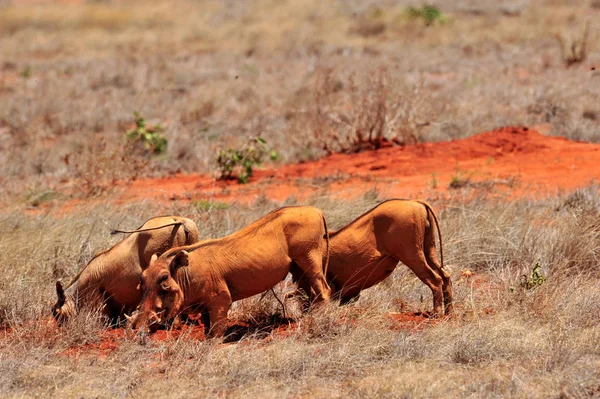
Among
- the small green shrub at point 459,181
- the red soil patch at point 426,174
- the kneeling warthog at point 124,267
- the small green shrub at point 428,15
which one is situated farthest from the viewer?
the small green shrub at point 428,15

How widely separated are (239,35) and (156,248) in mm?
28851

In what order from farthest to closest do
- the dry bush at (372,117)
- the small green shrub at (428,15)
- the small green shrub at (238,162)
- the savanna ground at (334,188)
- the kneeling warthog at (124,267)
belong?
the small green shrub at (428,15), the dry bush at (372,117), the small green shrub at (238,162), the kneeling warthog at (124,267), the savanna ground at (334,188)

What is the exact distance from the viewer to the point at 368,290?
8.09 metres

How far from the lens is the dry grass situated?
5.83 metres

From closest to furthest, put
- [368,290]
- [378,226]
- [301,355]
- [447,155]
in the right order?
[301,355], [378,226], [368,290], [447,155]

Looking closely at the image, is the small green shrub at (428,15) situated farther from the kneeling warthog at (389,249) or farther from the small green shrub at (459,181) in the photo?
the kneeling warthog at (389,249)

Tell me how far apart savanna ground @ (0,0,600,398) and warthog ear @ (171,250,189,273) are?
1.62 feet

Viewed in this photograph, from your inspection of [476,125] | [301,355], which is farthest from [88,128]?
[301,355]

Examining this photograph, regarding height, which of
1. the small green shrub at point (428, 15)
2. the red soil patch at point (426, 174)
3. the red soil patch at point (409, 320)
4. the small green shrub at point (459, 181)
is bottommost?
the small green shrub at point (428, 15)

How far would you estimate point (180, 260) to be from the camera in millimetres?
6668

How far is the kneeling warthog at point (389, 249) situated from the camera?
7.04m

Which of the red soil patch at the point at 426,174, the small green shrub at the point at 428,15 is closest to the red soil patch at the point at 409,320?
the red soil patch at the point at 426,174

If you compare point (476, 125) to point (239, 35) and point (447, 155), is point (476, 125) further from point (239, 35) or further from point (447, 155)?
point (239, 35)

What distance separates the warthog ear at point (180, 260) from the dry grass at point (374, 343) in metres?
0.50
